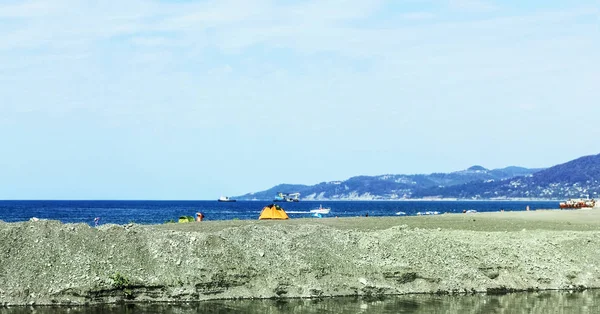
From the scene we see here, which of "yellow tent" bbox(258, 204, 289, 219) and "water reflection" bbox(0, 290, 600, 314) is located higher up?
"yellow tent" bbox(258, 204, 289, 219)

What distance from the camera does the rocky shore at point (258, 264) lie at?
27062 mm

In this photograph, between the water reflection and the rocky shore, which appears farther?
the rocky shore

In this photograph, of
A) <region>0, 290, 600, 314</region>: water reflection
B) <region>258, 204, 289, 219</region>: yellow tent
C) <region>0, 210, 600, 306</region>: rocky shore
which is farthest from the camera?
<region>258, 204, 289, 219</region>: yellow tent

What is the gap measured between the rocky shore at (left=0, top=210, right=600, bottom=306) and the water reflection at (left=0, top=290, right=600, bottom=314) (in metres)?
0.80

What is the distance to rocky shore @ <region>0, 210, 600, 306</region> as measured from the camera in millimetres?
27062

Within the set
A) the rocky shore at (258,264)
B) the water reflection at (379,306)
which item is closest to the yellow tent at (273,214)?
the rocky shore at (258,264)

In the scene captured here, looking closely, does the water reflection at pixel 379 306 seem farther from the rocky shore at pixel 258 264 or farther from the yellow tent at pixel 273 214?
the yellow tent at pixel 273 214

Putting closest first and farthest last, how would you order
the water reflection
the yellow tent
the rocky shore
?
the water reflection, the rocky shore, the yellow tent

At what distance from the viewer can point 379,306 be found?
87.2ft

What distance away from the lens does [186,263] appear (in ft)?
92.9

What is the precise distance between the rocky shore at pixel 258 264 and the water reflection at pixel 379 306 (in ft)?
2.64

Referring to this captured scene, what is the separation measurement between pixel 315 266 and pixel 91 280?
853 cm

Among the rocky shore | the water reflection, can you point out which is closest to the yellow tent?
the rocky shore

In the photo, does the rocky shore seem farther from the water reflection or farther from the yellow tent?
the yellow tent
